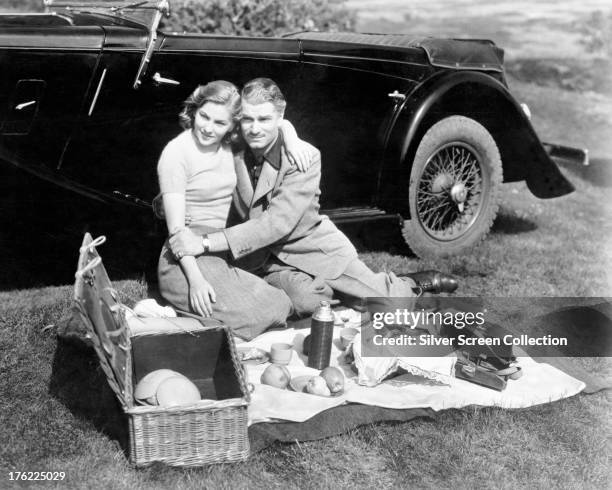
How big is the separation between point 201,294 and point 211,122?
732mm

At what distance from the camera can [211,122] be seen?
3.06 meters

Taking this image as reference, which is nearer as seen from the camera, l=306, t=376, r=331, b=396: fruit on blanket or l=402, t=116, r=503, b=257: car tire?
l=306, t=376, r=331, b=396: fruit on blanket

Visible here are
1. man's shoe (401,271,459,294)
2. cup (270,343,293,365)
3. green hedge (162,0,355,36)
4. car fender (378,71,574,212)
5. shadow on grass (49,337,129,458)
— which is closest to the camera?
shadow on grass (49,337,129,458)

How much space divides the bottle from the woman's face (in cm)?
87

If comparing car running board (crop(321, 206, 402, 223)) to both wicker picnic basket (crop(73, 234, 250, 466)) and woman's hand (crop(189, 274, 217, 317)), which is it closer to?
woman's hand (crop(189, 274, 217, 317))

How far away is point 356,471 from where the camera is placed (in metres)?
2.38

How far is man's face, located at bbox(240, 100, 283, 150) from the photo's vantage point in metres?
3.07

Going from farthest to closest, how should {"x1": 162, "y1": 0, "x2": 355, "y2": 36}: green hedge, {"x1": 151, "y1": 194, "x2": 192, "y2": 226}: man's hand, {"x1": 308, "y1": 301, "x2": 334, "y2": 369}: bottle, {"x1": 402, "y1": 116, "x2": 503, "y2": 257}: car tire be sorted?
{"x1": 162, "y1": 0, "x2": 355, "y2": 36}: green hedge < {"x1": 402, "y1": 116, "x2": 503, "y2": 257}: car tire < {"x1": 151, "y1": 194, "x2": 192, "y2": 226}: man's hand < {"x1": 308, "y1": 301, "x2": 334, "y2": 369}: bottle

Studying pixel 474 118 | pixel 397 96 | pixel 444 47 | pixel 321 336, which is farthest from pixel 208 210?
pixel 474 118

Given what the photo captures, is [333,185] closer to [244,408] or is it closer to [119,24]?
[119,24]

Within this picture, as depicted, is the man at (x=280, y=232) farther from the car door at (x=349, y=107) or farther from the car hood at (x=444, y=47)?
the car hood at (x=444, y=47)

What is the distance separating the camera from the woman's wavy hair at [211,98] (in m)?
3.02

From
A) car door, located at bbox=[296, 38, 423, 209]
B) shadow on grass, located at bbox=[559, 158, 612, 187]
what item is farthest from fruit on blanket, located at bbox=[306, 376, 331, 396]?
shadow on grass, located at bbox=[559, 158, 612, 187]

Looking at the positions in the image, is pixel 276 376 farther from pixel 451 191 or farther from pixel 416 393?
pixel 451 191
